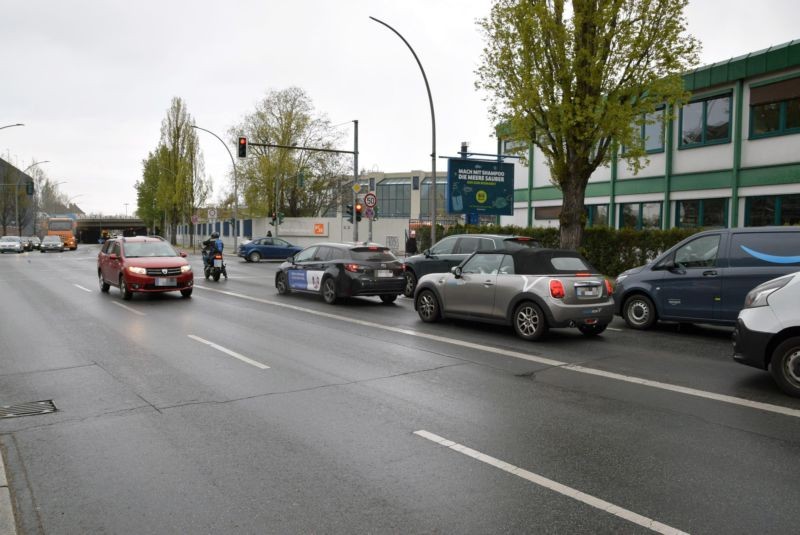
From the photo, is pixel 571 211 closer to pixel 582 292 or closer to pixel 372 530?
pixel 582 292

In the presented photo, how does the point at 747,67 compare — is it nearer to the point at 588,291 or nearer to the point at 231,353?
the point at 588,291

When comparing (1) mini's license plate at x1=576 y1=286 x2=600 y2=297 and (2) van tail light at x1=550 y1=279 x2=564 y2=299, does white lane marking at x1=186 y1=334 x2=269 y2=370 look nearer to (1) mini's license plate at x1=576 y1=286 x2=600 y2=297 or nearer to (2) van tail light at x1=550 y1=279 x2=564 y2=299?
(2) van tail light at x1=550 y1=279 x2=564 y2=299

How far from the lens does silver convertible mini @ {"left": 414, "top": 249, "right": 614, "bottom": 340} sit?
32.1 feet

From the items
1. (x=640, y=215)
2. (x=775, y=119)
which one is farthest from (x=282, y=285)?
(x=775, y=119)

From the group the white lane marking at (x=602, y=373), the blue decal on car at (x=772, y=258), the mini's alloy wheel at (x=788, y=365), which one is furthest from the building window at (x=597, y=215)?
the mini's alloy wheel at (x=788, y=365)

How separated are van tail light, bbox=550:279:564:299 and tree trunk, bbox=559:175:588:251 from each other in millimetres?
9019

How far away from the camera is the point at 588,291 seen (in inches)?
396

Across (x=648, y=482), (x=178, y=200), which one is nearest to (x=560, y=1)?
(x=648, y=482)

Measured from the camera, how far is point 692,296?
34.8 feet

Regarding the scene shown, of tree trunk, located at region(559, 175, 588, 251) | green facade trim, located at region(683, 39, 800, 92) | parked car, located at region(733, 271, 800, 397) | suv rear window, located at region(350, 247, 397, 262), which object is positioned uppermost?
green facade trim, located at region(683, 39, 800, 92)

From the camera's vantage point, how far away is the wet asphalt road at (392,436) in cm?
381

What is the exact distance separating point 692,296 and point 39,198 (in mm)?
102387

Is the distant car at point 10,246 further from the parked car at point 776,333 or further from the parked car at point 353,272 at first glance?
the parked car at point 776,333

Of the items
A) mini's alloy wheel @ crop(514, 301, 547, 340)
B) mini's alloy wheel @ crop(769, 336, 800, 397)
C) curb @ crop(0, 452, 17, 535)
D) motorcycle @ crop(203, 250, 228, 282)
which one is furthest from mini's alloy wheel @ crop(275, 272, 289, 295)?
curb @ crop(0, 452, 17, 535)
